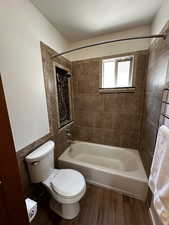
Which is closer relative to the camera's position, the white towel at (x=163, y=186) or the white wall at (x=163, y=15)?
the white towel at (x=163, y=186)

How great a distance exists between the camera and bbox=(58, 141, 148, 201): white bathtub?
55.0 inches

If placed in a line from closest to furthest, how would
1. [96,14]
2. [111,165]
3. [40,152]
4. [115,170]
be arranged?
1. [40,152]
2. [96,14]
3. [115,170]
4. [111,165]

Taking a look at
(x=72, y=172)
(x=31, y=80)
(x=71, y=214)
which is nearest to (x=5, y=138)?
(x=31, y=80)

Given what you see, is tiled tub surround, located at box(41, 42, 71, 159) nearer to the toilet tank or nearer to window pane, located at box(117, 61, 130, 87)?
the toilet tank

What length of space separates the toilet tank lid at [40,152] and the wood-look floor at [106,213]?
0.76 metres

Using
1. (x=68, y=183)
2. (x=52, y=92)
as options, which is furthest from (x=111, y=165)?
(x=52, y=92)

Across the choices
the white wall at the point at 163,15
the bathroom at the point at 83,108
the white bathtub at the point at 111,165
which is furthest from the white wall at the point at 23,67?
the white wall at the point at 163,15

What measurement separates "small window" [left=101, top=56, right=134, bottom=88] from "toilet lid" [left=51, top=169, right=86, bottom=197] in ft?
5.31

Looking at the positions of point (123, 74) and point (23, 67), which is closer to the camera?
point (23, 67)

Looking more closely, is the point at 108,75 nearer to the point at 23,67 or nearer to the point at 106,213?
the point at 23,67

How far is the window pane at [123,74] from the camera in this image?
1.93 metres

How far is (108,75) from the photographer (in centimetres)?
206

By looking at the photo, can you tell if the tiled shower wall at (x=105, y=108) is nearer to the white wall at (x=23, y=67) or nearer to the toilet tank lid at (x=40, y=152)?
the white wall at (x=23, y=67)

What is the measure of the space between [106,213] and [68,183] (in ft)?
2.01
